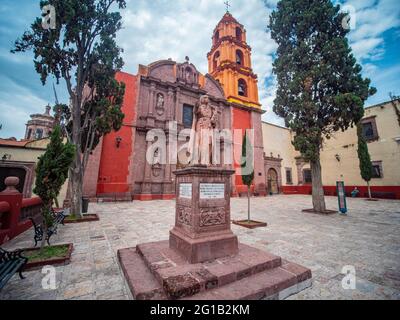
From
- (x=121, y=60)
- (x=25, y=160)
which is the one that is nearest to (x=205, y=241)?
(x=121, y=60)

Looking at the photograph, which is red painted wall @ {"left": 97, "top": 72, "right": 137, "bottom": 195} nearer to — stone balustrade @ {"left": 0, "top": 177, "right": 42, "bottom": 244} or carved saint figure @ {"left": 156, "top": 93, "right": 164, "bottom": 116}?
carved saint figure @ {"left": 156, "top": 93, "right": 164, "bottom": 116}

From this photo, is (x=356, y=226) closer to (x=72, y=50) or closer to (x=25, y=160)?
(x=72, y=50)

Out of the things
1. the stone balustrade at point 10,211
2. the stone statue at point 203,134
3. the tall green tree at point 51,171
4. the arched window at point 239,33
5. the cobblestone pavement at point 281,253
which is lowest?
the cobblestone pavement at point 281,253

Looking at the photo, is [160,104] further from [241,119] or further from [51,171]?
[51,171]

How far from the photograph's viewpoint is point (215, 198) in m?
3.57

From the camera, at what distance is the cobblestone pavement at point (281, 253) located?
2553 mm

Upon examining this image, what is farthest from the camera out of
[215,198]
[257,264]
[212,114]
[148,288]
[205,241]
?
[212,114]

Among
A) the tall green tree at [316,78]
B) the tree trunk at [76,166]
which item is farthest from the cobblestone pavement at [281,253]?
the tall green tree at [316,78]

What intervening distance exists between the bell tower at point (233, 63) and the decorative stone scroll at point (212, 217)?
19.3 meters

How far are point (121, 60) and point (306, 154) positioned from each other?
10.5m

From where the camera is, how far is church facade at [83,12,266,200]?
13.6 meters

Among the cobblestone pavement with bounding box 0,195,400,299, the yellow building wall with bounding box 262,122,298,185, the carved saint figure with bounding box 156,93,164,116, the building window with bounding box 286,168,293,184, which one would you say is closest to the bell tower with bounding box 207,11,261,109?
the yellow building wall with bounding box 262,122,298,185

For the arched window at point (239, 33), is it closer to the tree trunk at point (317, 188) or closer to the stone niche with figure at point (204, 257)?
the tree trunk at point (317, 188)

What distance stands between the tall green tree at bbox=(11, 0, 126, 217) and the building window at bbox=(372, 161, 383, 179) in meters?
21.9
